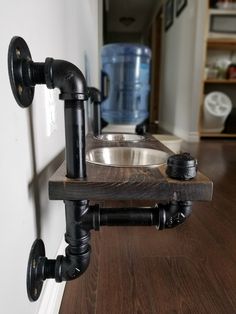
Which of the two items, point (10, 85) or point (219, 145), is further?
point (219, 145)

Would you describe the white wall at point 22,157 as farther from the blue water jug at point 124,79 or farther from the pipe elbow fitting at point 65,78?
the blue water jug at point 124,79

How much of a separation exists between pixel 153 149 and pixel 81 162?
363 mm

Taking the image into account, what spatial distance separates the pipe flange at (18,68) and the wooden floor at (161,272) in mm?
461

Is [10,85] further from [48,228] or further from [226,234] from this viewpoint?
[226,234]

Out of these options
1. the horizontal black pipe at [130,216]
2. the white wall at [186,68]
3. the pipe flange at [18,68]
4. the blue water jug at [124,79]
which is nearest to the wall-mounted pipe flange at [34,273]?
the horizontal black pipe at [130,216]

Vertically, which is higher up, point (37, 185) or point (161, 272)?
point (37, 185)

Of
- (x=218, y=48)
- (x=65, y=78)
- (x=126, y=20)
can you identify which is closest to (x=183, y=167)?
(x=65, y=78)

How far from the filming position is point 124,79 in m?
2.22

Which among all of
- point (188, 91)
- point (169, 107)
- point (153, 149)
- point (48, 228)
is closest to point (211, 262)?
point (153, 149)

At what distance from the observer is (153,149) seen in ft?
2.39

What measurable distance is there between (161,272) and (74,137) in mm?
479

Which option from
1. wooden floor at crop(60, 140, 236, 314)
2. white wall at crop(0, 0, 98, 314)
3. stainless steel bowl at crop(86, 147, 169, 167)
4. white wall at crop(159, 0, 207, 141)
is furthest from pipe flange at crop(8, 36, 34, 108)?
white wall at crop(159, 0, 207, 141)

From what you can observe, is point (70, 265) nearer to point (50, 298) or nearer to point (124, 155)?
point (50, 298)

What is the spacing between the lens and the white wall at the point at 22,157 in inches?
12.2
